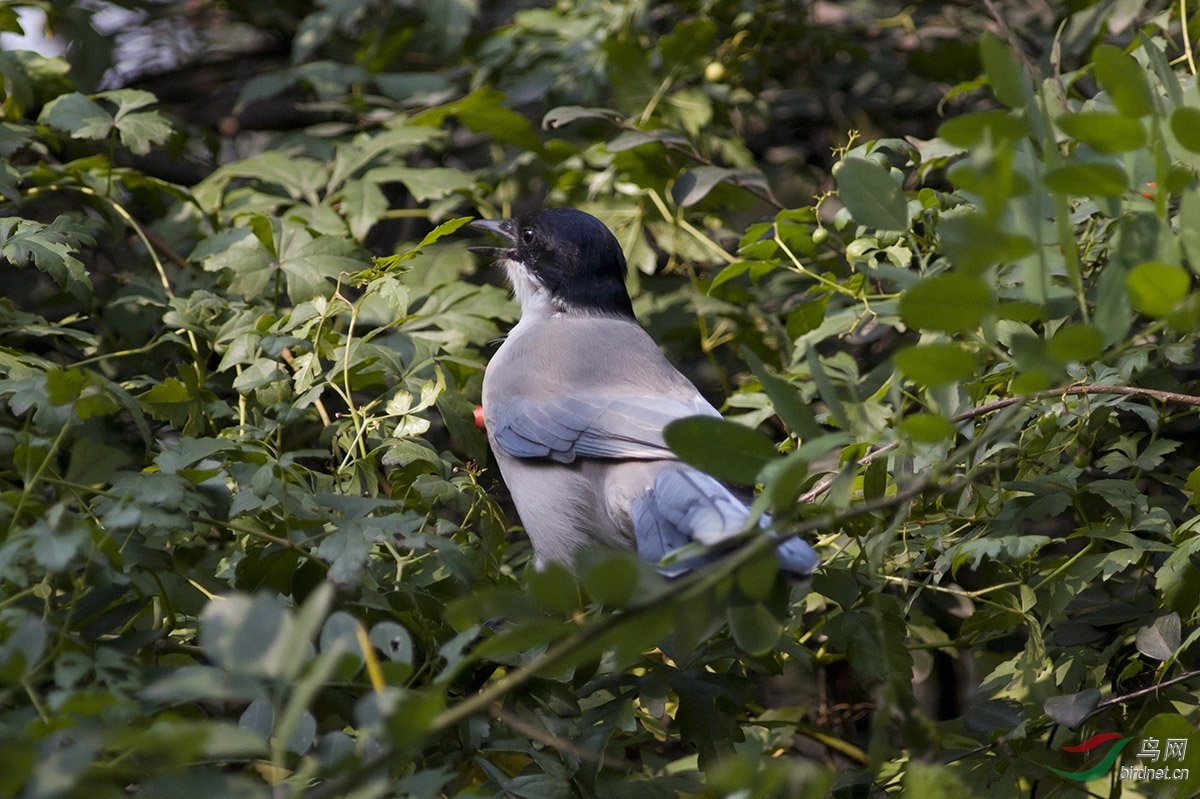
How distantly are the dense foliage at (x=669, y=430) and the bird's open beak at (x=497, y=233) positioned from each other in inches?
3.3

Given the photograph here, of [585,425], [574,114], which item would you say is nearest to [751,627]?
[585,425]

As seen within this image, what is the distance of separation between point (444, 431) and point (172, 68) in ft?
7.15

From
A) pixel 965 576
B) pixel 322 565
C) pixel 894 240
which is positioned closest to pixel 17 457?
pixel 322 565

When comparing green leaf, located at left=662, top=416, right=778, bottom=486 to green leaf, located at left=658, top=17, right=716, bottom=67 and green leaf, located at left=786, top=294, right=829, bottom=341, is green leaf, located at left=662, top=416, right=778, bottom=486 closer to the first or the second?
green leaf, located at left=786, top=294, right=829, bottom=341

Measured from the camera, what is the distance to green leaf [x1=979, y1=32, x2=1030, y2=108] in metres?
1.12

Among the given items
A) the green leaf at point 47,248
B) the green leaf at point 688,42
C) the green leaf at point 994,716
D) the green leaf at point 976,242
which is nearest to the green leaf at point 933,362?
the green leaf at point 976,242

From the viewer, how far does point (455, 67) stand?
4012 millimetres

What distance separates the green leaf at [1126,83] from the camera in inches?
43.4

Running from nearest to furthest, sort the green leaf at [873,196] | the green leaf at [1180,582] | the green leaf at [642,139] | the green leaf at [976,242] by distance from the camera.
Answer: the green leaf at [976,242], the green leaf at [873,196], the green leaf at [1180,582], the green leaf at [642,139]

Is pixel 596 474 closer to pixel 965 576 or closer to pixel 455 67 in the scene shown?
pixel 965 576

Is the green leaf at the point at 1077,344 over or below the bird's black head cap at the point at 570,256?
over

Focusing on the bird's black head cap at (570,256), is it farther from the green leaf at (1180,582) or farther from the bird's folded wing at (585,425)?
the green leaf at (1180,582)

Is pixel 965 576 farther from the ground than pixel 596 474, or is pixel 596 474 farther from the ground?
pixel 596 474

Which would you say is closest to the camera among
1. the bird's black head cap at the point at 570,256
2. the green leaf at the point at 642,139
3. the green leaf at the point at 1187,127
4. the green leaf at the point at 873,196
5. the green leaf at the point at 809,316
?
the green leaf at the point at 1187,127
